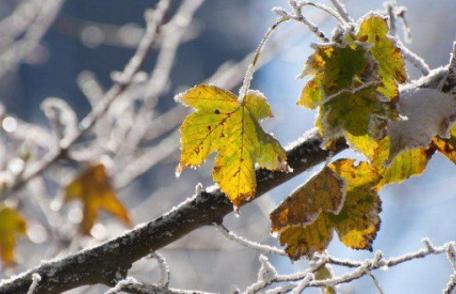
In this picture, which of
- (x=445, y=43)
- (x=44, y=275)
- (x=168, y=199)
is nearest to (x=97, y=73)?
(x=445, y=43)

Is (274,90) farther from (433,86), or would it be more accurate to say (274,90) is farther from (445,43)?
(433,86)

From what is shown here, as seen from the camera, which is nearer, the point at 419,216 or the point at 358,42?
the point at 358,42

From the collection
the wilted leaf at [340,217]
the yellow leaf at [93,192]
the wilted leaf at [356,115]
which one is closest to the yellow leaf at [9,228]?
the yellow leaf at [93,192]

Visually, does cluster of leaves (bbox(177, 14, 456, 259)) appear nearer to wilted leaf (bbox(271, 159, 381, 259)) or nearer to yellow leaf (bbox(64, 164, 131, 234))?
wilted leaf (bbox(271, 159, 381, 259))

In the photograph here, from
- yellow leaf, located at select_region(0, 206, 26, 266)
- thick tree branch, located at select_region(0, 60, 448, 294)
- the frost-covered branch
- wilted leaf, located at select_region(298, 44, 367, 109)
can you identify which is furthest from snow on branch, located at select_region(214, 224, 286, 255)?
yellow leaf, located at select_region(0, 206, 26, 266)

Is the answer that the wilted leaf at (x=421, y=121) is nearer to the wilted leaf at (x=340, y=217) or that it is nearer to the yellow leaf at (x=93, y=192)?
the wilted leaf at (x=340, y=217)
